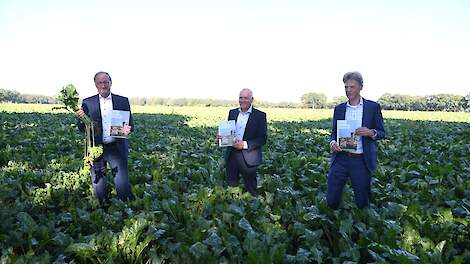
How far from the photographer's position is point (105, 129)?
467cm

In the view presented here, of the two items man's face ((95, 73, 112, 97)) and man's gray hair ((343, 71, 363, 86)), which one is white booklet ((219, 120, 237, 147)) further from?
man's gray hair ((343, 71, 363, 86))

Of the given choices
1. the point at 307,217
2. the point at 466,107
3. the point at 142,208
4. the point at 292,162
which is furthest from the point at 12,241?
the point at 466,107

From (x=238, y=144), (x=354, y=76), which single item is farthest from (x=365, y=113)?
(x=238, y=144)

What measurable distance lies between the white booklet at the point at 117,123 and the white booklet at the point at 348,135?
2.62 m

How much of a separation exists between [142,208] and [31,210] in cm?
149

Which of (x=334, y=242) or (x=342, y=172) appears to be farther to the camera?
(x=342, y=172)

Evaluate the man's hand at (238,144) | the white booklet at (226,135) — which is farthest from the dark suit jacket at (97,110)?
the man's hand at (238,144)

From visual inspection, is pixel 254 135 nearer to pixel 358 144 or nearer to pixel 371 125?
pixel 358 144

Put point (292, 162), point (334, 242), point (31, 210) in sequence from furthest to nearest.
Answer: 1. point (292, 162)
2. point (31, 210)
3. point (334, 242)

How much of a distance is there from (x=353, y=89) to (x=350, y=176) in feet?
3.53

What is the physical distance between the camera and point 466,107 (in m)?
91.4

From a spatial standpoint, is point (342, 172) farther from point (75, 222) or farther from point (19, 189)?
point (19, 189)

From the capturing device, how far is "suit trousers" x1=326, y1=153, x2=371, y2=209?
4.28 m

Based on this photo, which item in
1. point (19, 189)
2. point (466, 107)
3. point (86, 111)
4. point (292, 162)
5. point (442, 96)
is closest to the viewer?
point (86, 111)
